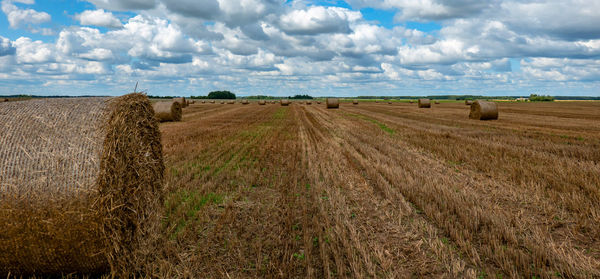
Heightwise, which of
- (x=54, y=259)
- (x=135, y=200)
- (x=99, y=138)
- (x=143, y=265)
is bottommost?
(x=143, y=265)

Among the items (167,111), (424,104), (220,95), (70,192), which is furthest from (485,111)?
(220,95)

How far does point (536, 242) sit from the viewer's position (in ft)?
15.4

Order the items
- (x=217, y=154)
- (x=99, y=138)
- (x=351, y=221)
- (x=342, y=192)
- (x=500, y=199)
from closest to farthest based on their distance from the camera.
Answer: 1. (x=99, y=138)
2. (x=351, y=221)
3. (x=500, y=199)
4. (x=342, y=192)
5. (x=217, y=154)

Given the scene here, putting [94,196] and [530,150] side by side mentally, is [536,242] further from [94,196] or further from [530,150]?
[530,150]

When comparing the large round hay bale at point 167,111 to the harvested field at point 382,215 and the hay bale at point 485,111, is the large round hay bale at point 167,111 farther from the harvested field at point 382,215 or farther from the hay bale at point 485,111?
the hay bale at point 485,111

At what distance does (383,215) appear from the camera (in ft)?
19.3

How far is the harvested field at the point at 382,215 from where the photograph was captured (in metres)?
4.13

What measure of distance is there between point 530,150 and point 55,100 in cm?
1319

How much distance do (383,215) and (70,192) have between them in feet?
14.8

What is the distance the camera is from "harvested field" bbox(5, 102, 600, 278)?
4133mm

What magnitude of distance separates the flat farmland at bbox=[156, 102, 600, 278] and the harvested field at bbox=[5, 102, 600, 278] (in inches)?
0.9

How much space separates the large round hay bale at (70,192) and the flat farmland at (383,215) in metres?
0.59

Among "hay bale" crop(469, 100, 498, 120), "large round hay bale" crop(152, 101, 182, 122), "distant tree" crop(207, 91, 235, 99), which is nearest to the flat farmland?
"large round hay bale" crop(152, 101, 182, 122)

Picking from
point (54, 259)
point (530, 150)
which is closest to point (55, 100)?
point (54, 259)
